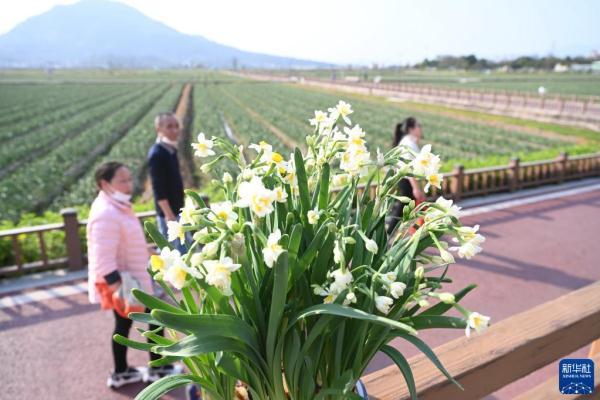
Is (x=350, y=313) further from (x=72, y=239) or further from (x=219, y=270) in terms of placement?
(x=72, y=239)

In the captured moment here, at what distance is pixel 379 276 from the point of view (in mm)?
967

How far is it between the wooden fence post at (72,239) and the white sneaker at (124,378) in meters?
2.50

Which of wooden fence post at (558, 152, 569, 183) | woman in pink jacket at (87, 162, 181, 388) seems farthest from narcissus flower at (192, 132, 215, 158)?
wooden fence post at (558, 152, 569, 183)

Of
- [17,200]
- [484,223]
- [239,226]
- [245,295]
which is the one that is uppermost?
[239,226]

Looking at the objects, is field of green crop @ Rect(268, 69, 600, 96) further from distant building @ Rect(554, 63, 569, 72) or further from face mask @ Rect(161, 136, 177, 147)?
face mask @ Rect(161, 136, 177, 147)

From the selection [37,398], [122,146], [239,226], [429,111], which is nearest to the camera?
[239,226]

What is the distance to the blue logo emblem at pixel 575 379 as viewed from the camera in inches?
61.0

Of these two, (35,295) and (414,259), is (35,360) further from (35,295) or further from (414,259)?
(414,259)

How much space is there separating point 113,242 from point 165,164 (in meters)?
1.21

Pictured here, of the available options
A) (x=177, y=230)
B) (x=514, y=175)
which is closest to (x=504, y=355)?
(x=177, y=230)

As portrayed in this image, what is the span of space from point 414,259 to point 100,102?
4845cm

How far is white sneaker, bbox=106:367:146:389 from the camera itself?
3.62 meters

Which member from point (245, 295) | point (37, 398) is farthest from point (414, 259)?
point (37, 398)

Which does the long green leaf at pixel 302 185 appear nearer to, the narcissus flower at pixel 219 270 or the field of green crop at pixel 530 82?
the narcissus flower at pixel 219 270
